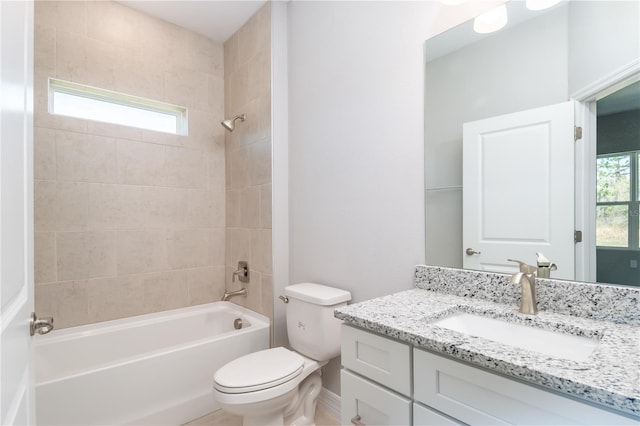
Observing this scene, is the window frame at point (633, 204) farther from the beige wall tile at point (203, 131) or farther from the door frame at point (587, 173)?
the beige wall tile at point (203, 131)

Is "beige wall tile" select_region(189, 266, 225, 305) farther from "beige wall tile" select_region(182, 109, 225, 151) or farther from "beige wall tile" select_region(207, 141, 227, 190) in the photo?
"beige wall tile" select_region(182, 109, 225, 151)

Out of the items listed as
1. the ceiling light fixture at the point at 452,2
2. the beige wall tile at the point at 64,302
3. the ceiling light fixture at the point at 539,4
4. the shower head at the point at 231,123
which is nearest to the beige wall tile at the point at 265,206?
the shower head at the point at 231,123

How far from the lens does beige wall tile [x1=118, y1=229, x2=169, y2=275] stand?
2227mm

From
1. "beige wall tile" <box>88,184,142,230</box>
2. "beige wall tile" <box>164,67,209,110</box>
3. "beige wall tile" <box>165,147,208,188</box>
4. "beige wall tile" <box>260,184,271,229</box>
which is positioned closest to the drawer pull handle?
"beige wall tile" <box>260,184,271,229</box>

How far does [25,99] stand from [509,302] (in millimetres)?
1671

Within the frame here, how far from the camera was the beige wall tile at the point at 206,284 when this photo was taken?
2543 millimetres

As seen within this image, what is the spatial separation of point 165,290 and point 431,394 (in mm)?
2170

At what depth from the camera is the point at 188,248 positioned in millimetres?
2527

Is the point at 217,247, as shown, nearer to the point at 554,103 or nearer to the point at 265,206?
the point at 265,206

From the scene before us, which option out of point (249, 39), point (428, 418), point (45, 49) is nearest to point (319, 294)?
point (428, 418)

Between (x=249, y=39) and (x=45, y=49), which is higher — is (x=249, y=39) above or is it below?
above

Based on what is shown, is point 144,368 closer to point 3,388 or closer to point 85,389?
point 85,389

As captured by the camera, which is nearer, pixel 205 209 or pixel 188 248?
pixel 188 248

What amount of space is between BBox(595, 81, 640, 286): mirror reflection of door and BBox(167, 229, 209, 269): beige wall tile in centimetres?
249
